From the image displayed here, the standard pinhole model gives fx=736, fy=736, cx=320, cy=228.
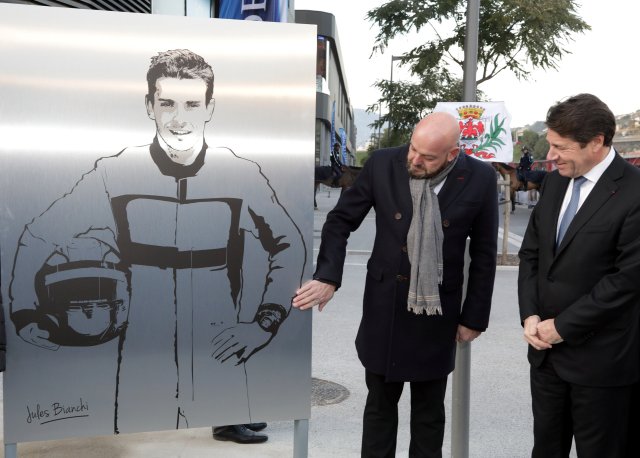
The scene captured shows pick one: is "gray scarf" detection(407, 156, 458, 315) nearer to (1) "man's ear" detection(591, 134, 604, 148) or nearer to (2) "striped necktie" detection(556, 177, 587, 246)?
(2) "striped necktie" detection(556, 177, 587, 246)

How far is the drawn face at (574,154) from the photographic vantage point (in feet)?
8.59

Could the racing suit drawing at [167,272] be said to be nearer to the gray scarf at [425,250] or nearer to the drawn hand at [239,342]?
the drawn hand at [239,342]

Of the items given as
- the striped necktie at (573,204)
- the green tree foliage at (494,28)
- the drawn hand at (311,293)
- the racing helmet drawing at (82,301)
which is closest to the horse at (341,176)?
the green tree foliage at (494,28)

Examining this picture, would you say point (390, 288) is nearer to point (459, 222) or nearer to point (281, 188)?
point (459, 222)

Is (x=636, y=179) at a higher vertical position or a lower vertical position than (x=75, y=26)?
lower

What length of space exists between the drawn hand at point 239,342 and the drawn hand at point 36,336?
0.65m

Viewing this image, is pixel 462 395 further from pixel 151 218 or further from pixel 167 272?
pixel 151 218

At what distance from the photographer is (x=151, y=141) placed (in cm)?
293

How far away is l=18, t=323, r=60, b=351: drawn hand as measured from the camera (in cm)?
287

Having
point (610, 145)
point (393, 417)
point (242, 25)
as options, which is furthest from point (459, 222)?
point (242, 25)

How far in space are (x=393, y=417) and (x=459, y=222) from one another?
88cm

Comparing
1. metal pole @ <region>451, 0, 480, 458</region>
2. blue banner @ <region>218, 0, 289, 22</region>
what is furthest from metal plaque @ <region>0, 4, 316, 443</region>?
blue banner @ <region>218, 0, 289, 22</region>

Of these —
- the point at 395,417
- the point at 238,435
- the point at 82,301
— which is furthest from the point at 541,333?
the point at 238,435

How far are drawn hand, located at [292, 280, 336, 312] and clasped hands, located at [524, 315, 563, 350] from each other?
2.71ft
